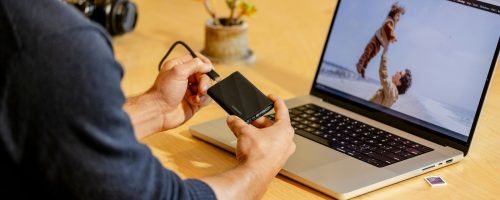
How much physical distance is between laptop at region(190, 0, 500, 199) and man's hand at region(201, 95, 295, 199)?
0.28ft

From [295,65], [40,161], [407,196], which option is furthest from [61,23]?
[295,65]

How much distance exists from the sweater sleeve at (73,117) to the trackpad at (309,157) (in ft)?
1.33

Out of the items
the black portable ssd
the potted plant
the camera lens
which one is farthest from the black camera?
the black portable ssd

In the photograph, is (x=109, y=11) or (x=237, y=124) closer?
(x=237, y=124)

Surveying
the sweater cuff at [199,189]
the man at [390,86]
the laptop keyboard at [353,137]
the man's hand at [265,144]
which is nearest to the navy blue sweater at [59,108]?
the sweater cuff at [199,189]

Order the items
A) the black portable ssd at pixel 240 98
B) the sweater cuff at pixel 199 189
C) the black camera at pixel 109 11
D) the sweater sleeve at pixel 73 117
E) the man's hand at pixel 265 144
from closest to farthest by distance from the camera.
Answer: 1. the sweater sleeve at pixel 73 117
2. the sweater cuff at pixel 199 189
3. the man's hand at pixel 265 144
4. the black portable ssd at pixel 240 98
5. the black camera at pixel 109 11

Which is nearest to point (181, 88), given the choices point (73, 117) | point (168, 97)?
point (168, 97)

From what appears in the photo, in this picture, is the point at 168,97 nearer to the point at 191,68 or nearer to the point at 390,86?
the point at 191,68

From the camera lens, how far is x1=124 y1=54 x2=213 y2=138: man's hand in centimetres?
128

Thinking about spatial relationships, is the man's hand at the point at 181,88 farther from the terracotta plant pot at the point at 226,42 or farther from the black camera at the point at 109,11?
the black camera at the point at 109,11

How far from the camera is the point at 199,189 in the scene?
995 mm

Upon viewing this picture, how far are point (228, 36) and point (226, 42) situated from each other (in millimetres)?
18

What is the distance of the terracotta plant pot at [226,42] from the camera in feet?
5.56

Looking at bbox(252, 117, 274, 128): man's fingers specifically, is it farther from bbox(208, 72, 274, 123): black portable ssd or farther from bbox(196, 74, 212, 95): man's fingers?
bbox(196, 74, 212, 95): man's fingers
